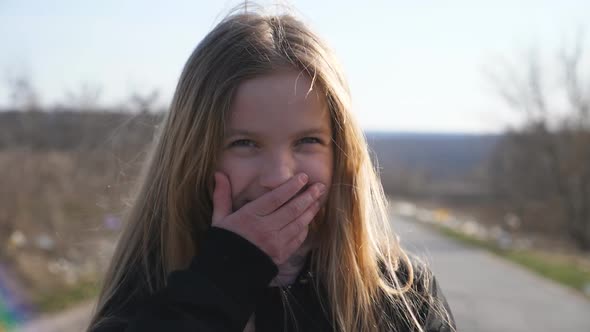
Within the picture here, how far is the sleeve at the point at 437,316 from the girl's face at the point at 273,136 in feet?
1.56

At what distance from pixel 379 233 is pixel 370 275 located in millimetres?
205

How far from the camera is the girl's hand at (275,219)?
5.15 feet

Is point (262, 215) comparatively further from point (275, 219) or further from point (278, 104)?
point (278, 104)

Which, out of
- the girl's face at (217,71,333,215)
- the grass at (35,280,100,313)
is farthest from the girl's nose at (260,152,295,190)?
the grass at (35,280,100,313)

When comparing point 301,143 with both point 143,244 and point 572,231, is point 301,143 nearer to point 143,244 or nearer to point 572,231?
point 143,244

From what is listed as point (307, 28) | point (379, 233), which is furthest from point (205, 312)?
point (307, 28)

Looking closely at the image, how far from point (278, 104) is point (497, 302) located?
8605 millimetres

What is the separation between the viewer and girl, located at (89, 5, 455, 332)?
4.99 feet

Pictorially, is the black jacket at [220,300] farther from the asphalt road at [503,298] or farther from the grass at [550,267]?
the grass at [550,267]

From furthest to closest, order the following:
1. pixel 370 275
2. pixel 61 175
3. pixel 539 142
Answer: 1. pixel 539 142
2. pixel 61 175
3. pixel 370 275

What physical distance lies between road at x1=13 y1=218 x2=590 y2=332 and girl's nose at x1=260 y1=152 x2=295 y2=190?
4.77 metres

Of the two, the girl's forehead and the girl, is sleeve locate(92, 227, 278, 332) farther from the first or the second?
the girl's forehead

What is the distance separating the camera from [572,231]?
3003 cm

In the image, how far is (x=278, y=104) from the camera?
161 cm
